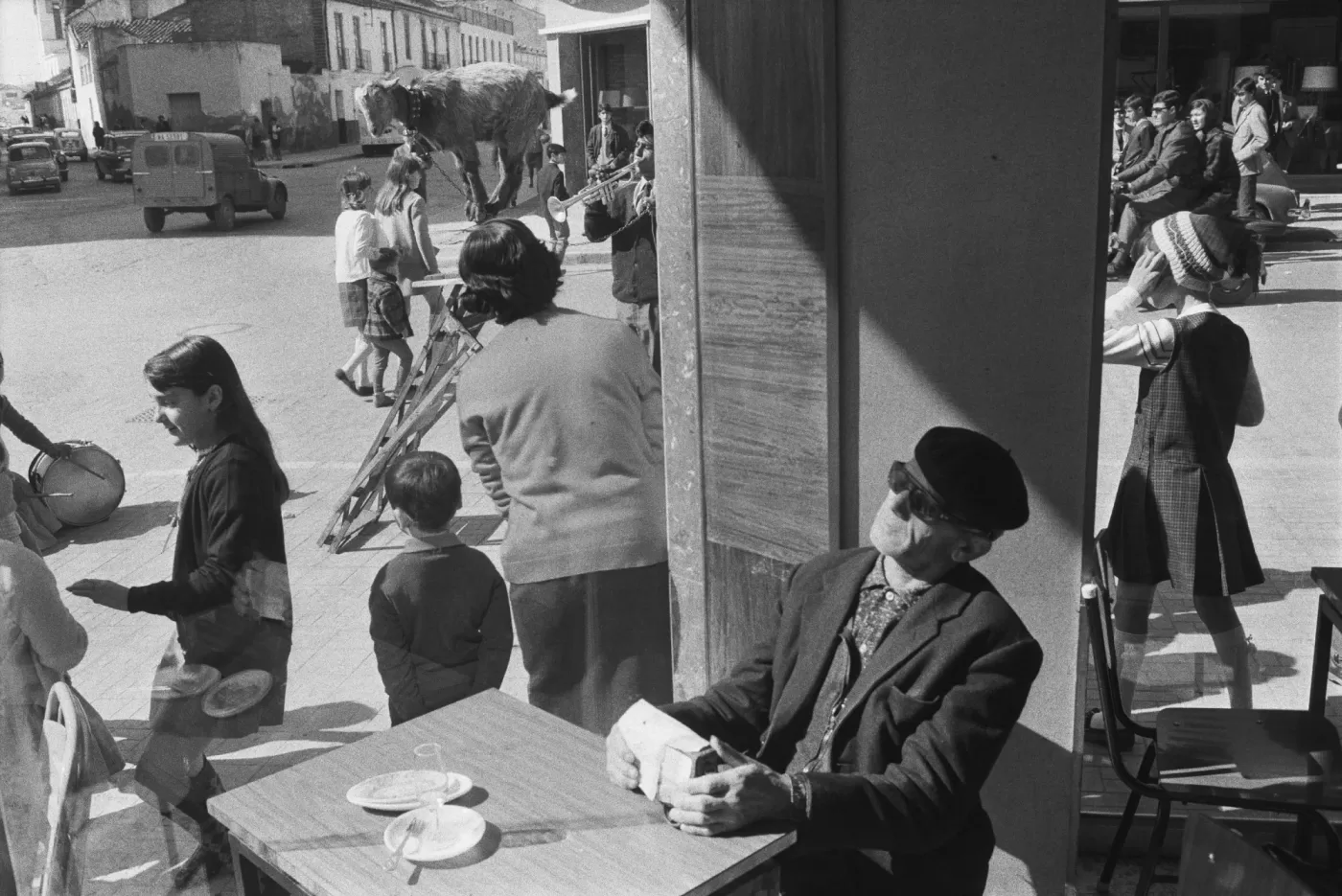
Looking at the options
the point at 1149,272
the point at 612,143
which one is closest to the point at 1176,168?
the point at 612,143

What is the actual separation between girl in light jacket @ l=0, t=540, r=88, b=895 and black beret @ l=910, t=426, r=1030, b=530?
82.0 inches

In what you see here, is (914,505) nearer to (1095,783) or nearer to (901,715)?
(901,715)

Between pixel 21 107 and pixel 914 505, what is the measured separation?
398cm

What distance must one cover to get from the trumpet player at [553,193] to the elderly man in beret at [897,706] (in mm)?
2230

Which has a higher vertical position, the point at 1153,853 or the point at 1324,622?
the point at 1324,622

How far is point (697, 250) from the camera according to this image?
3.44 meters

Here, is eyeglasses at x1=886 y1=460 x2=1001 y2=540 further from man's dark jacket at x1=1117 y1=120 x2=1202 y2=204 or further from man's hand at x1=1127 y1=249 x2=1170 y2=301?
man's dark jacket at x1=1117 y1=120 x2=1202 y2=204

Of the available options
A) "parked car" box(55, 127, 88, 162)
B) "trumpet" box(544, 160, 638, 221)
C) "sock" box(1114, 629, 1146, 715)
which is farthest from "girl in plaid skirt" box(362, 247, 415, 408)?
"sock" box(1114, 629, 1146, 715)

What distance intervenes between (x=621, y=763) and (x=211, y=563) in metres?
1.45

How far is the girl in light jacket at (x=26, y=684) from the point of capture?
121 inches

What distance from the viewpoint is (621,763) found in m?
2.29

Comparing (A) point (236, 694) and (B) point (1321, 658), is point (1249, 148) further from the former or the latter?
(A) point (236, 694)

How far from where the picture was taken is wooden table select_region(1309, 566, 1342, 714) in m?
3.15

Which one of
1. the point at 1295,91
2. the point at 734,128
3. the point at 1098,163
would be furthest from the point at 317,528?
the point at 1295,91
